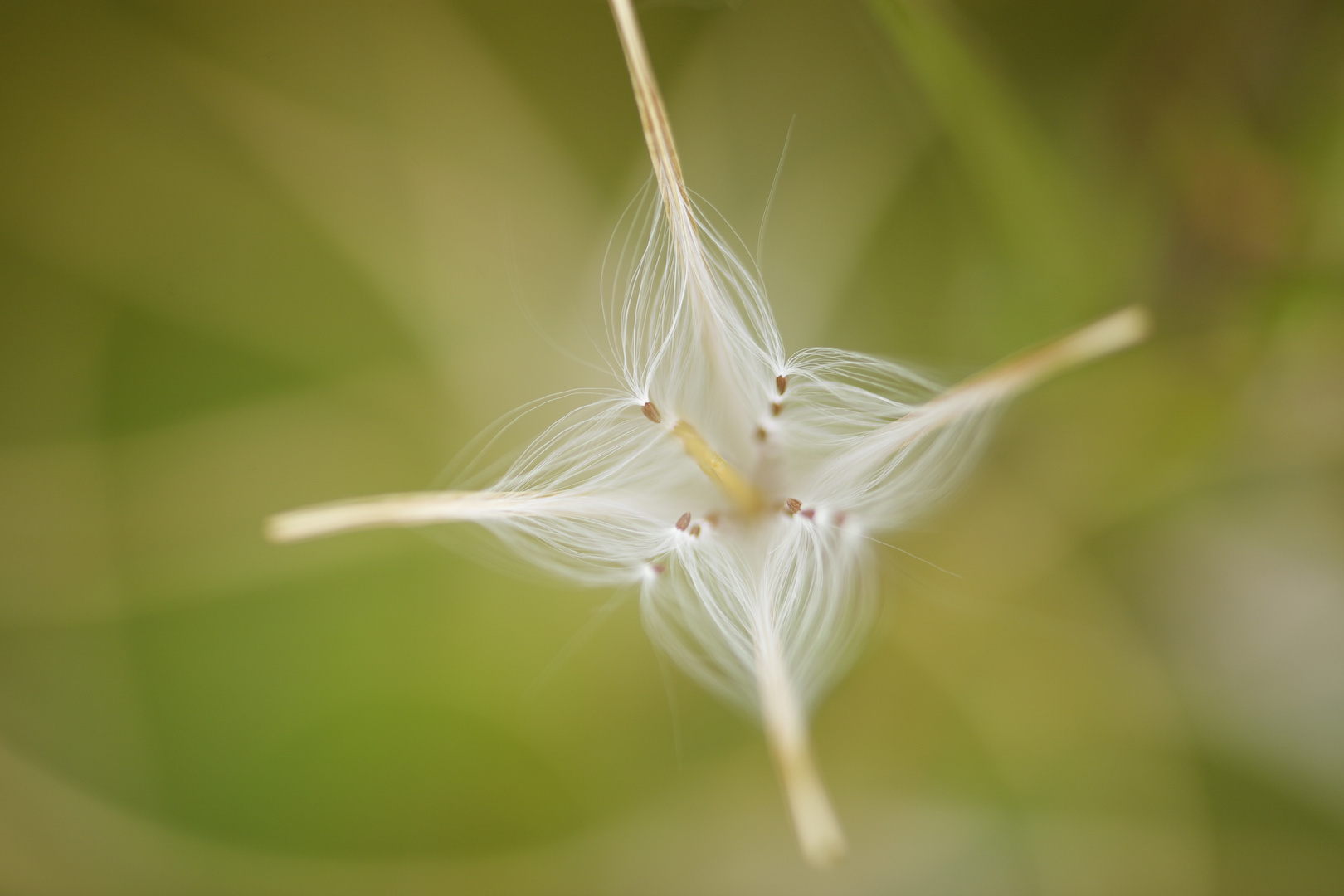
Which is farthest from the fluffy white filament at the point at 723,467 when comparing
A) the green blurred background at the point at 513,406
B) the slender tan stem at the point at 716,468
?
the green blurred background at the point at 513,406

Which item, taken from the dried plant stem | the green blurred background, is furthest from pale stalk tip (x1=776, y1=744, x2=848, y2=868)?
the green blurred background

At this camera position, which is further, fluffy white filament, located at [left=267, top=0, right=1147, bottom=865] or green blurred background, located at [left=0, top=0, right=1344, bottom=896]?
green blurred background, located at [left=0, top=0, right=1344, bottom=896]

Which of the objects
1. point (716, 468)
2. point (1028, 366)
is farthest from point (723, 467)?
point (1028, 366)

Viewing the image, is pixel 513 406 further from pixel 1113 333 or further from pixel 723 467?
pixel 1113 333

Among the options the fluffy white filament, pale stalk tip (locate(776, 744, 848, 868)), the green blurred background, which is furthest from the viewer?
the green blurred background

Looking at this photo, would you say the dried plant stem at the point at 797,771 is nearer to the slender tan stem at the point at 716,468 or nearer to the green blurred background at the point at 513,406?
the slender tan stem at the point at 716,468

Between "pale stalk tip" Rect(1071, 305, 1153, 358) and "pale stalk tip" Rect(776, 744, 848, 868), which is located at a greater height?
"pale stalk tip" Rect(1071, 305, 1153, 358)

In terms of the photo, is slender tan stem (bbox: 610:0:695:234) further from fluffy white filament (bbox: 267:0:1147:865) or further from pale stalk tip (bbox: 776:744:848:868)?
pale stalk tip (bbox: 776:744:848:868)

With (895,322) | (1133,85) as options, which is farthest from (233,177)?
(1133,85)

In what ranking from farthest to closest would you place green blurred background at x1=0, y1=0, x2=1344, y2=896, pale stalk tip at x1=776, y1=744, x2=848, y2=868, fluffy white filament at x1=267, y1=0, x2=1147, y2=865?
1. green blurred background at x1=0, y1=0, x2=1344, y2=896
2. fluffy white filament at x1=267, y1=0, x2=1147, y2=865
3. pale stalk tip at x1=776, y1=744, x2=848, y2=868
